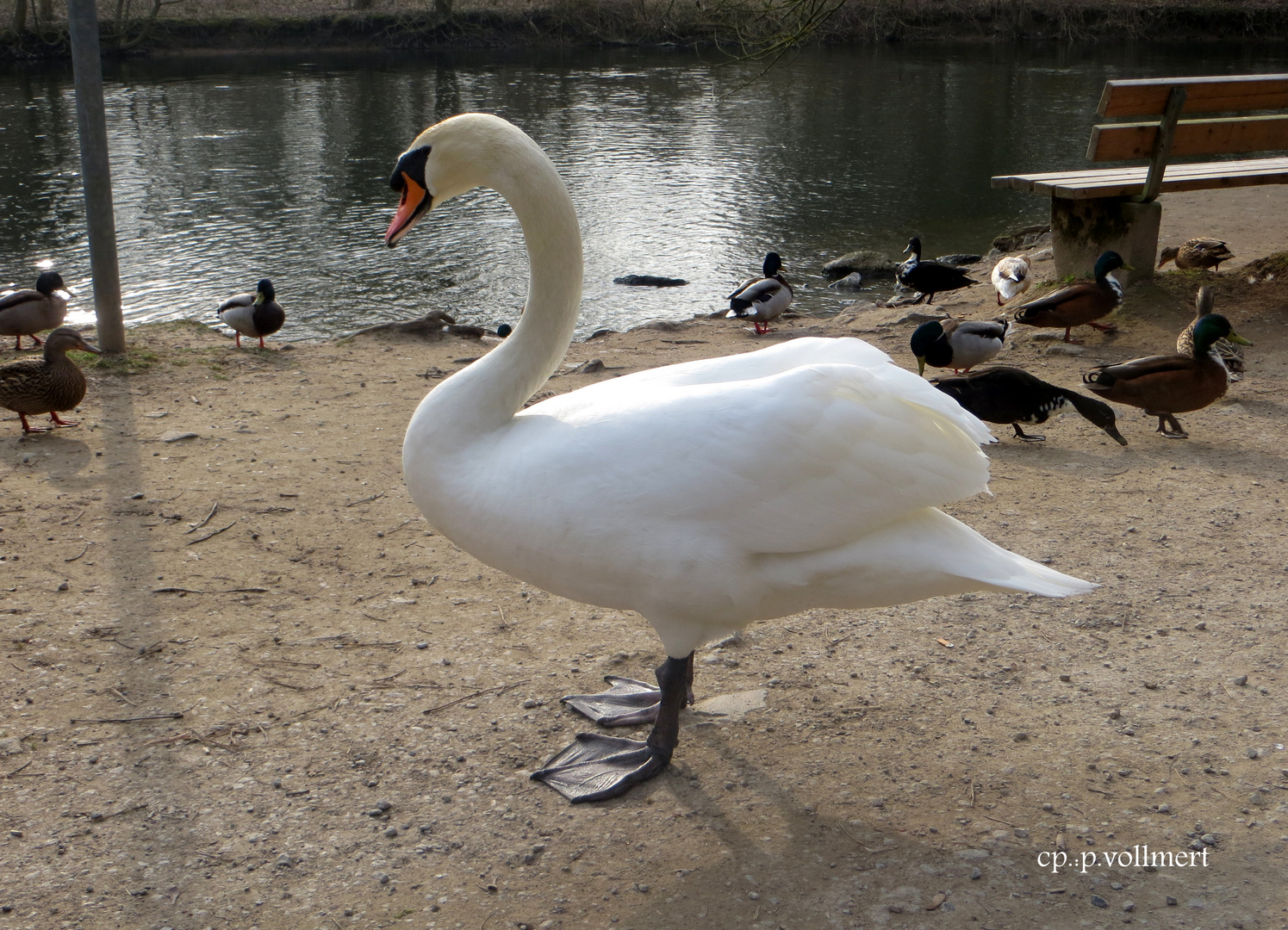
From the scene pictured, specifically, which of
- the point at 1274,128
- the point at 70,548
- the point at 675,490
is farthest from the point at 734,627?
the point at 1274,128

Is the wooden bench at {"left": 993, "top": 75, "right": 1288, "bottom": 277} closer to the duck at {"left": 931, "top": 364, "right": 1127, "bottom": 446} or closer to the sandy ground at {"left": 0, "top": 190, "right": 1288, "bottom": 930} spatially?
the duck at {"left": 931, "top": 364, "right": 1127, "bottom": 446}

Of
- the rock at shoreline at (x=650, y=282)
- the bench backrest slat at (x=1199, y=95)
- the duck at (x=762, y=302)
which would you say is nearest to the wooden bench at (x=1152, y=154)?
the bench backrest slat at (x=1199, y=95)

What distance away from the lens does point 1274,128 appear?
28.5 ft

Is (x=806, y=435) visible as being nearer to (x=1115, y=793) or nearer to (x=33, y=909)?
(x=1115, y=793)

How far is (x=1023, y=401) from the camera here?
233 inches

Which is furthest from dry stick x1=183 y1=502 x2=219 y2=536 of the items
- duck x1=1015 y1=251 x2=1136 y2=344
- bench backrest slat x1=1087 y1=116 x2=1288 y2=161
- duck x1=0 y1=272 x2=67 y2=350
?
bench backrest slat x1=1087 y1=116 x2=1288 y2=161

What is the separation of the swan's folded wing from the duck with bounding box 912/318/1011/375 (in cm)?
463

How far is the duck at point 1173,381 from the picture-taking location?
6000mm

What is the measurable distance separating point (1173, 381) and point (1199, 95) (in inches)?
143

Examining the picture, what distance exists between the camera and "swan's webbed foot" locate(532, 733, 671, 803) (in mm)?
3129

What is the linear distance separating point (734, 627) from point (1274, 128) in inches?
317

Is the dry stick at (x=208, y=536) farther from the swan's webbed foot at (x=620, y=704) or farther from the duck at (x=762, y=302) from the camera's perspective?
the duck at (x=762, y=302)
